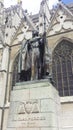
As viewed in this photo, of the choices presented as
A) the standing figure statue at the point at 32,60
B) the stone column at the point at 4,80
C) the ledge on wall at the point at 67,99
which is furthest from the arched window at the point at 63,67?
the standing figure statue at the point at 32,60

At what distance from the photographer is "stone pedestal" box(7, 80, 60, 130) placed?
4.73m

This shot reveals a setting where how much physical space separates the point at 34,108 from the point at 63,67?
9.82m

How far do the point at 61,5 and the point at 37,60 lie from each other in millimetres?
12578

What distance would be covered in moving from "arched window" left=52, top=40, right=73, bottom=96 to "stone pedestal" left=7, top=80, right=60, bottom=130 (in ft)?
27.4

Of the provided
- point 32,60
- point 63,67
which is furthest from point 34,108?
point 63,67

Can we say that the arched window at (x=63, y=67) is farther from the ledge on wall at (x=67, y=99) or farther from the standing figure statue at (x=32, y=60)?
the standing figure statue at (x=32, y=60)

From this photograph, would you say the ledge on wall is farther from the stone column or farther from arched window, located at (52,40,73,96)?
the stone column

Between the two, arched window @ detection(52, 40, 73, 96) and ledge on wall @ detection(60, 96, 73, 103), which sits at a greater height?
arched window @ detection(52, 40, 73, 96)

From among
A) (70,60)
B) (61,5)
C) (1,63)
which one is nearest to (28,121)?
(70,60)

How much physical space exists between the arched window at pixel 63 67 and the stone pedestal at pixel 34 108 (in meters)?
8.36

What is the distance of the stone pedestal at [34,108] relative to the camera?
473 cm

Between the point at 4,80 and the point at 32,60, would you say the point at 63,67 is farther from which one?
the point at 32,60

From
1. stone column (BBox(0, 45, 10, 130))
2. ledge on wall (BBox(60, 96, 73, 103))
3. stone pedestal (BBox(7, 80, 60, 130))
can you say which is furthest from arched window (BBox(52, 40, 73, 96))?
stone pedestal (BBox(7, 80, 60, 130))

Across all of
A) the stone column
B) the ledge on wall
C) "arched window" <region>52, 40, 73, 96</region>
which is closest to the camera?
the ledge on wall
